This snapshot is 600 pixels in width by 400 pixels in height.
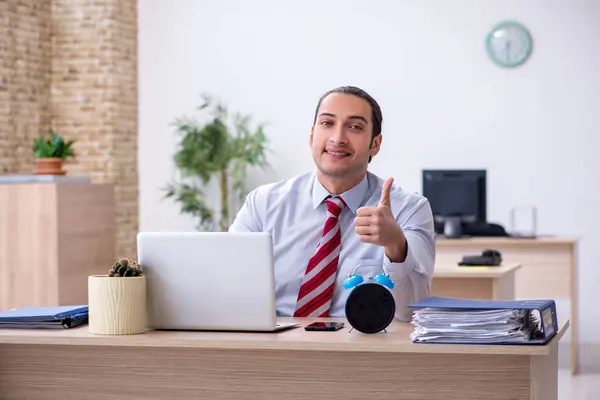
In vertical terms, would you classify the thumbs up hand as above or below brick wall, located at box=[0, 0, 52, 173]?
below

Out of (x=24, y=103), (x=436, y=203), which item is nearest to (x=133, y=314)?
(x=436, y=203)

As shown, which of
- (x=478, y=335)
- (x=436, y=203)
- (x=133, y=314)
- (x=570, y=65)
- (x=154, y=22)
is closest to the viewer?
(x=478, y=335)

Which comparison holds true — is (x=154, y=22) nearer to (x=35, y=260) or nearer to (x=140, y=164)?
(x=140, y=164)

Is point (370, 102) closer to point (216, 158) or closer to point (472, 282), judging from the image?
point (472, 282)

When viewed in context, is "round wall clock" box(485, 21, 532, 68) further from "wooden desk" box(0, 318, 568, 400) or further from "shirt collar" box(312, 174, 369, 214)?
"wooden desk" box(0, 318, 568, 400)

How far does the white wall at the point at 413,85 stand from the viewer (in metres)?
8.29

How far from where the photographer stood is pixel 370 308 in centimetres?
244

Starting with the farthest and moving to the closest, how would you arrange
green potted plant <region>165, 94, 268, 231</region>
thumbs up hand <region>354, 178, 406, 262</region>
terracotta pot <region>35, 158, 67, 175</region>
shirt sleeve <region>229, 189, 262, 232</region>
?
green potted plant <region>165, 94, 268, 231</region>
terracotta pot <region>35, 158, 67, 175</region>
shirt sleeve <region>229, 189, 262, 232</region>
thumbs up hand <region>354, 178, 406, 262</region>

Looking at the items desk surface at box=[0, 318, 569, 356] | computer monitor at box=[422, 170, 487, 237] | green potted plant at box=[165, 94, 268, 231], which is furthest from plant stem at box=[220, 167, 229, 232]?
desk surface at box=[0, 318, 569, 356]

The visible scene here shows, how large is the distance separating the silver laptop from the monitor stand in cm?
465

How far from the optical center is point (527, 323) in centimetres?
227

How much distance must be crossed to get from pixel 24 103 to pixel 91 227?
2317mm

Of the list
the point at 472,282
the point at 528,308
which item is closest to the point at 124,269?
the point at 528,308

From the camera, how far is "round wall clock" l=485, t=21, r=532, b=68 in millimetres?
8328
